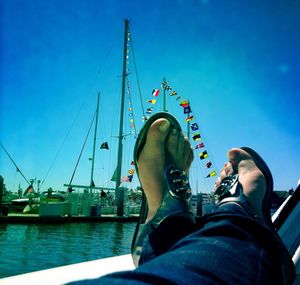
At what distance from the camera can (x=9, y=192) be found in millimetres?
26703

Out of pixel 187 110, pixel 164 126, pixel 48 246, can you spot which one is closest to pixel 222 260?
pixel 164 126

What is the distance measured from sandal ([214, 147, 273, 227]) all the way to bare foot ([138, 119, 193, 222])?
313 millimetres

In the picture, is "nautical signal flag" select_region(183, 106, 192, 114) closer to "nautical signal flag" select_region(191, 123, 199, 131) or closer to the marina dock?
"nautical signal flag" select_region(191, 123, 199, 131)

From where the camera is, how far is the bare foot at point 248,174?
1.25 metres

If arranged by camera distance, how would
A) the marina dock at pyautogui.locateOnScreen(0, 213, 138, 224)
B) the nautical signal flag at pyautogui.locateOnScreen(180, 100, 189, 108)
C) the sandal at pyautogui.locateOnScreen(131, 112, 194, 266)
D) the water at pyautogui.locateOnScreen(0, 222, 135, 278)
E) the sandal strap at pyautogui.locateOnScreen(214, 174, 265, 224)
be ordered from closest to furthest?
the sandal strap at pyautogui.locateOnScreen(214, 174, 265, 224) < the sandal at pyautogui.locateOnScreen(131, 112, 194, 266) < the water at pyautogui.locateOnScreen(0, 222, 135, 278) < the marina dock at pyautogui.locateOnScreen(0, 213, 138, 224) < the nautical signal flag at pyautogui.locateOnScreen(180, 100, 189, 108)

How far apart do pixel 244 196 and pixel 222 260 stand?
0.57m

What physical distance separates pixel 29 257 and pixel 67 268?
6731 millimetres

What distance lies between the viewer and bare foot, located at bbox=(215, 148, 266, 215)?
49.1 inches

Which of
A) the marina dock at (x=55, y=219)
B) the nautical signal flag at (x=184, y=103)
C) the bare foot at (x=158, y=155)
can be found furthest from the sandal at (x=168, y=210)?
the nautical signal flag at (x=184, y=103)

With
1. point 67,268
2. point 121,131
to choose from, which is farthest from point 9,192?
point 67,268

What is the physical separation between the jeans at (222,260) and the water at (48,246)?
19.2 ft

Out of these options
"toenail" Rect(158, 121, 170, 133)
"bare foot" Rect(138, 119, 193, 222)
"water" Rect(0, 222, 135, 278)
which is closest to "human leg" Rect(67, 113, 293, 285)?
"bare foot" Rect(138, 119, 193, 222)

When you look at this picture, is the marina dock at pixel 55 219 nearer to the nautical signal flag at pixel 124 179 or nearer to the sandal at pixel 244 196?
the nautical signal flag at pixel 124 179

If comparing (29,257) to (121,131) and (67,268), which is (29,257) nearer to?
(67,268)
